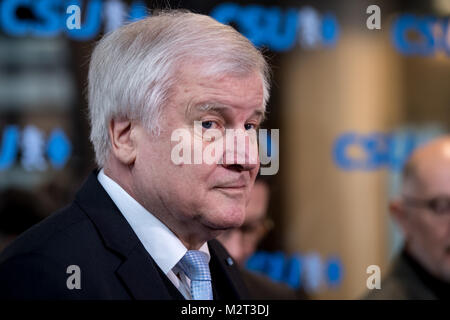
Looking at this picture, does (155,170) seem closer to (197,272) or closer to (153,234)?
(153,234)

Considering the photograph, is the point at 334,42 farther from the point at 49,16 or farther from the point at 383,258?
the point at 49,16

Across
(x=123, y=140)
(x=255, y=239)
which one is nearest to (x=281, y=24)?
(x=255, y=239)

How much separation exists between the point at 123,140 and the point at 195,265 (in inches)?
15.4

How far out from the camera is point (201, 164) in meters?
1.85

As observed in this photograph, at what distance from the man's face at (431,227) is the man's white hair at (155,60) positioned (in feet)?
4.85

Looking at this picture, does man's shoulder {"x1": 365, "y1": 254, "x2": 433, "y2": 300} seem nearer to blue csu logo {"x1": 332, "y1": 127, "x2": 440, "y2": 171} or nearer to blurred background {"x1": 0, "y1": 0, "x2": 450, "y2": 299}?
blurred background {"x1": 0, "y1": 0, "x2": 450, "y2": 299}

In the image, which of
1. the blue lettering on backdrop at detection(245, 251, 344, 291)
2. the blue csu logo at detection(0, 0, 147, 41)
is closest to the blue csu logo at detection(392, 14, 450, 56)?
the blue lettering on backdrop at detection(245, 251, 344, 291)

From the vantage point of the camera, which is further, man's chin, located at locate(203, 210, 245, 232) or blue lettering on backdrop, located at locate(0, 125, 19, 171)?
blue lettering on backdrop, located at locate(0, 125, 19, 171)

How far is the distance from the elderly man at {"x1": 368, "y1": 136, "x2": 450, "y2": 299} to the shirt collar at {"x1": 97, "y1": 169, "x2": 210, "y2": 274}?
1.04 metres

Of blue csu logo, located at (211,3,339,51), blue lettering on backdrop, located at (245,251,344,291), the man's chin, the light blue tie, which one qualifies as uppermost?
blue csu logo, located at (211,3,339,51)

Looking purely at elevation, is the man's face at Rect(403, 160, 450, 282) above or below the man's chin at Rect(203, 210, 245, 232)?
below

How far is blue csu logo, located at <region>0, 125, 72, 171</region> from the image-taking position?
13.6 feet
